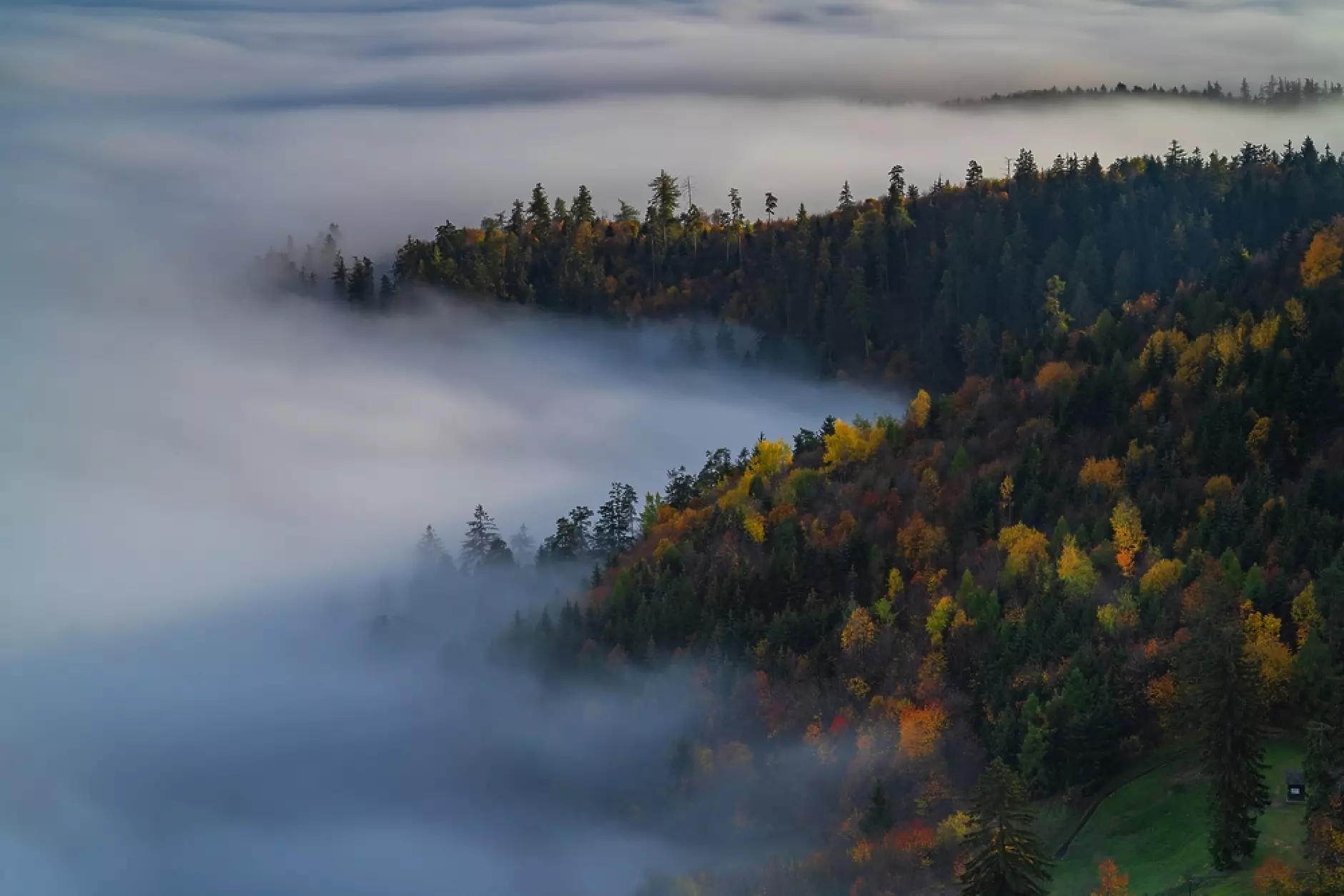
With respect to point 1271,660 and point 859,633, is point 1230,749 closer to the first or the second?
point 1271,660

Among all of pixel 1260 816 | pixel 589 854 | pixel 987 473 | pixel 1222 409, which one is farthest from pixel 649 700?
pixel 1260 816

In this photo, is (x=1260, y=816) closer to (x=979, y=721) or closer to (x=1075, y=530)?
(x=979, y=721)

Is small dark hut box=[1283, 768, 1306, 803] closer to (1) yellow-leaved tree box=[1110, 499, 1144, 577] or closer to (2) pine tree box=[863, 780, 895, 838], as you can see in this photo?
(2) pine tree box=[863, 780, 895, 838]

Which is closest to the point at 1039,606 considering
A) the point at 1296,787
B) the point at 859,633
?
the point at 859,633

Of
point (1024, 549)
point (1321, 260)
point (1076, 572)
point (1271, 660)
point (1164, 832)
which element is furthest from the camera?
point (1321, 260)

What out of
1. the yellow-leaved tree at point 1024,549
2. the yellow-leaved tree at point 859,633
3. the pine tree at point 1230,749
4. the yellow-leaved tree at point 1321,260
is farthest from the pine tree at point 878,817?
the yellow-leaved tree at point 1321,260

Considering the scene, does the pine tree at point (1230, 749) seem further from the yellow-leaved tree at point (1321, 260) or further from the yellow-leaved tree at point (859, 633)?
the yellow-leaved tree at point (1321, 260)

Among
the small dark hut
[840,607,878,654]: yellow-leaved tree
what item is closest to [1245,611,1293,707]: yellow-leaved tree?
the small dark hut
